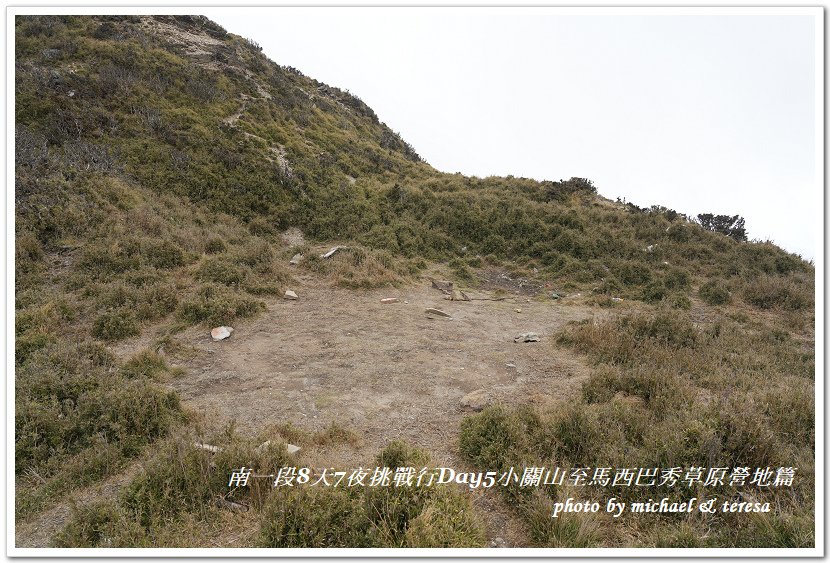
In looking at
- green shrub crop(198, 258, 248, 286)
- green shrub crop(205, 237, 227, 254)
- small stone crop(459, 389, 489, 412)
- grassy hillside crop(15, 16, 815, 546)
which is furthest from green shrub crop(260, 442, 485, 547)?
green shrub crop(205, 237, 227, 254)

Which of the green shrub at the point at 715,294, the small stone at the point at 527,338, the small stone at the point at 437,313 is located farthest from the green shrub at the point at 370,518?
the green shrub at the point at 715,294

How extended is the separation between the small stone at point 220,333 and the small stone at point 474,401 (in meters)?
5.17

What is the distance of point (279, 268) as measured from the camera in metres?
12.1

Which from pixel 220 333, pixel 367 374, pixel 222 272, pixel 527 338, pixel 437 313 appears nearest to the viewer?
pixel 367 374

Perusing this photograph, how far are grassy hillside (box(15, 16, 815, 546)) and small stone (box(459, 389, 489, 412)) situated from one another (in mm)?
760

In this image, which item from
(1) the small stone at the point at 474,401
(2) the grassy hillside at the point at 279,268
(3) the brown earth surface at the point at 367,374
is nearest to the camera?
(2) the grassy hillside at the point at 279,268

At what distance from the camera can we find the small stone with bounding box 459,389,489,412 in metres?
5.93

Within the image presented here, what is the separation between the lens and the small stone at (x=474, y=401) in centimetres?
593

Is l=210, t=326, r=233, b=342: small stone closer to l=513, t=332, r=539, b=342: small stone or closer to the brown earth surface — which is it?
the brown earth surface

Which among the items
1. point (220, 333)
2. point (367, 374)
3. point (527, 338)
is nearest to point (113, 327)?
point (220, 333)

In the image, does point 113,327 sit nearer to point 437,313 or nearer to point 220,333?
point 220,333

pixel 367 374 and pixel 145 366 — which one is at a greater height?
pixel 367 374

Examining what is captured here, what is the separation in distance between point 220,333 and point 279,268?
13.0ft

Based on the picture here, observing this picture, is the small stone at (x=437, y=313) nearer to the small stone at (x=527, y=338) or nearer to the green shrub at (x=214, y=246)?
the small stone at (x=527, y=338)
